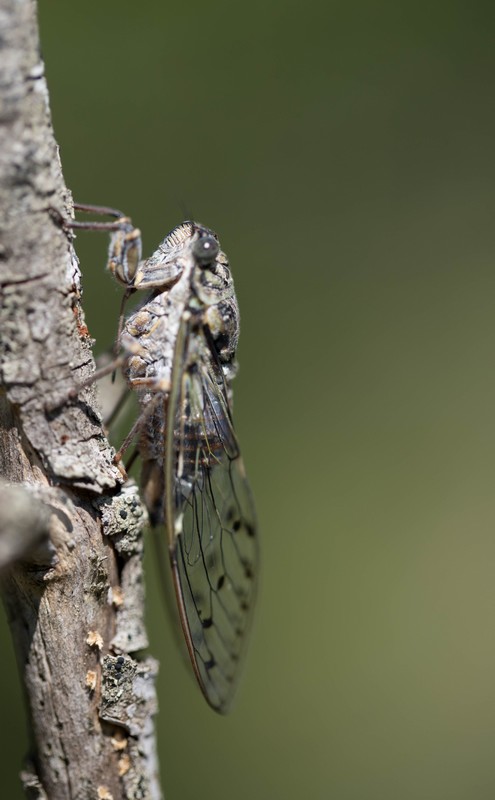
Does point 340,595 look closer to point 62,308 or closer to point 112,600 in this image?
point 112,600

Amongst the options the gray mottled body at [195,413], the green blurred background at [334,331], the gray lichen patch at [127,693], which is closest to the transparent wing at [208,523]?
the gray mottled body at [195,413]

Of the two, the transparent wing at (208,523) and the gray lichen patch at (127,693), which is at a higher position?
the transparent wing at (208,523)

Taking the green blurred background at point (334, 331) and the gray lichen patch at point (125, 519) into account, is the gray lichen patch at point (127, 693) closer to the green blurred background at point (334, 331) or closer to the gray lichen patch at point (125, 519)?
the gray lichen patch at point (125, 519)

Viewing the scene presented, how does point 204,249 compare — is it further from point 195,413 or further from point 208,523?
point 208,523

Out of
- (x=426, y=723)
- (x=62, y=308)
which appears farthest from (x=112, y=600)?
(x=426, y=723)

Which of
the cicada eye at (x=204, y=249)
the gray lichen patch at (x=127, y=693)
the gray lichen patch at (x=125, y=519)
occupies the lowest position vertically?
the gray lichen patch at (x=127, y=693)
